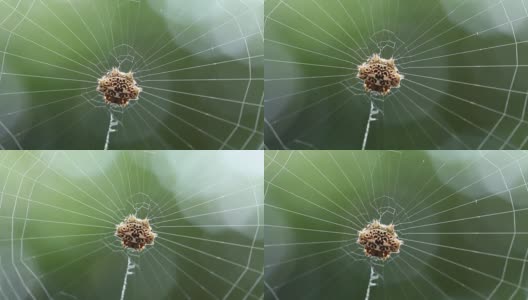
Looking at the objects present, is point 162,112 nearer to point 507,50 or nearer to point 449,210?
point 449,210

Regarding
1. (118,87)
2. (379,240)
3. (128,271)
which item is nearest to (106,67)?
(118,87)

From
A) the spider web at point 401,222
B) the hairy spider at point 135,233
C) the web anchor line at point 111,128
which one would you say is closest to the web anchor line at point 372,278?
the spider web at point 401,222

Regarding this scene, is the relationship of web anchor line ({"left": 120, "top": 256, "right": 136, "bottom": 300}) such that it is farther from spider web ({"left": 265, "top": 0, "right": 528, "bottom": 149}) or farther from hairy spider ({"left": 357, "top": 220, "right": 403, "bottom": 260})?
hairy spider ({"left": 357, "top": 220, "right": 403, "bottom": 260})

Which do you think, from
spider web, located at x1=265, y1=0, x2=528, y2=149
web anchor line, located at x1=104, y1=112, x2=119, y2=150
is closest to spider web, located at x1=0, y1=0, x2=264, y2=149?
web anchor line, located at x1=104, y1=112, x2=119, y2=150

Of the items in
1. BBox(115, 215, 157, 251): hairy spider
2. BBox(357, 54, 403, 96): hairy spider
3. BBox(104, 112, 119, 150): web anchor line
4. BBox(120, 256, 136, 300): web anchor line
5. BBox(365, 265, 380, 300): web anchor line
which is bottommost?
BBox(120, 256, 136, 300): web anchor line

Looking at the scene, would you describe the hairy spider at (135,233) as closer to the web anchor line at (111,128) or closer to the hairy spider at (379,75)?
the web anchor line at (111,128)

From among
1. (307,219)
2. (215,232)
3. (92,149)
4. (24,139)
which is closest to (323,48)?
(307,219)
